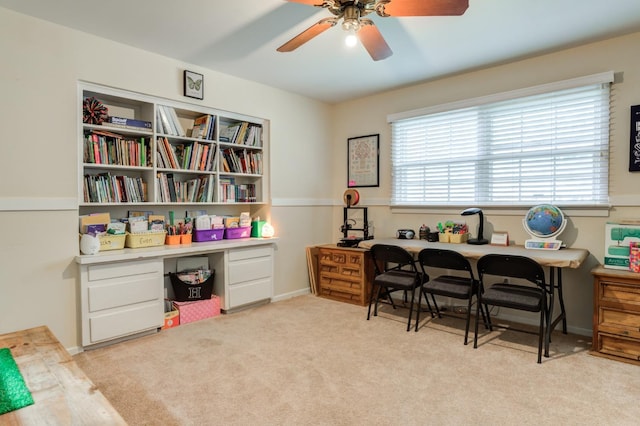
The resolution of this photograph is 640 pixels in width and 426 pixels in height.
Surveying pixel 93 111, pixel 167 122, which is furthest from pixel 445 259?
pixel 93 111

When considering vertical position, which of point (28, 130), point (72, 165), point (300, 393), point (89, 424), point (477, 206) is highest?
point (28, 130)

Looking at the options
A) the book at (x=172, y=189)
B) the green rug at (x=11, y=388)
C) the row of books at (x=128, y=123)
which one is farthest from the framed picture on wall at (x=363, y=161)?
the green rug at (x=11, y=388)

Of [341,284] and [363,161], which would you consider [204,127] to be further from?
[341,284]

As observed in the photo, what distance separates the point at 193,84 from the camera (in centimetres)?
343

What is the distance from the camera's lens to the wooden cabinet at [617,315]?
8.10ft

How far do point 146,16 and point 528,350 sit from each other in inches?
146

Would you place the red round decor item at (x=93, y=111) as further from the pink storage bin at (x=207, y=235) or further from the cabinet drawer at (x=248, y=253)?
the cabinet drawer at (x=248, y=253)

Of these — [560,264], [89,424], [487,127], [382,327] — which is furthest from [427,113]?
[89,424]

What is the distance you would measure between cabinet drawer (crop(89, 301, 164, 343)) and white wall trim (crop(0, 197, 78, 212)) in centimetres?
87

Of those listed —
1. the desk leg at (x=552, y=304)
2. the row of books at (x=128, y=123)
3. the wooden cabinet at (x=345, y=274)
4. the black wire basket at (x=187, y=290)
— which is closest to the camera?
the desk leg at (x=552, y=304)

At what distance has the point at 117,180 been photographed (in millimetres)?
3096

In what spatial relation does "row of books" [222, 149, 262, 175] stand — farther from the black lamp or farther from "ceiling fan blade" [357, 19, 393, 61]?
the black lamp

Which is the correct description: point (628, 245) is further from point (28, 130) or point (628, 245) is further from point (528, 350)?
point (28, 130)

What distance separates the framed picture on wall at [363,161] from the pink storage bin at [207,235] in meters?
1.84
